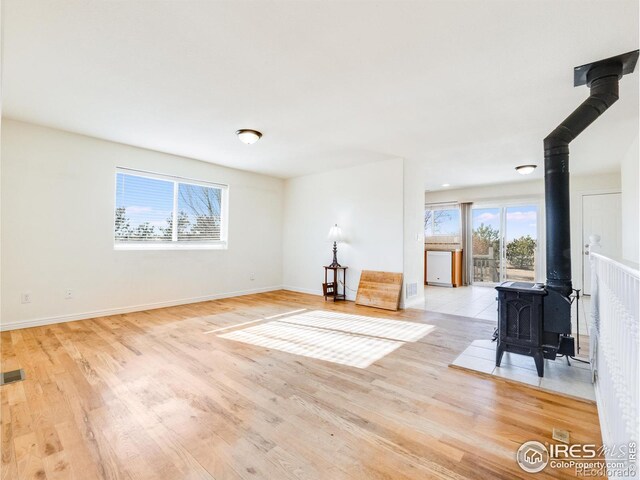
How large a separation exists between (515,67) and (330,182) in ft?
12.1

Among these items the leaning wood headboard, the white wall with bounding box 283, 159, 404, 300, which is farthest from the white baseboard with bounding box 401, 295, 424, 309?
the white wall with bounding box 283, 159, 404, 300

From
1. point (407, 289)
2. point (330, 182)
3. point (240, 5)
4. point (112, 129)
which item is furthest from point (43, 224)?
point (407, 289)

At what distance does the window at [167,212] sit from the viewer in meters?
4.42

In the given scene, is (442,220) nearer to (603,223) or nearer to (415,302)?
(603,223)

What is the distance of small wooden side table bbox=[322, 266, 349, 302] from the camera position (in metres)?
5.43

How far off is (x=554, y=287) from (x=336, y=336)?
2.08 metres

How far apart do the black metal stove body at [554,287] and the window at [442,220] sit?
5265 millimetres

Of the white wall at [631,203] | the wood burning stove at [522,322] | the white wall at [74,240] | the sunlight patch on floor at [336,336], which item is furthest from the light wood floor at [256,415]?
the white wall at [631,203]

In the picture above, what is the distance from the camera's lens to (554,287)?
245 cm

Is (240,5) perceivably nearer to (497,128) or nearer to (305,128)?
(305,128)

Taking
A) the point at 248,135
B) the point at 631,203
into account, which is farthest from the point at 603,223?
the point at 248,135

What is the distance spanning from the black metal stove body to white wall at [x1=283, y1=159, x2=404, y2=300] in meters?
2.37

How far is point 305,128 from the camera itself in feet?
12.0

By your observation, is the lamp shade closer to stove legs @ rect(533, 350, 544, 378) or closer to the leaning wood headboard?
the leaning wood headboard
